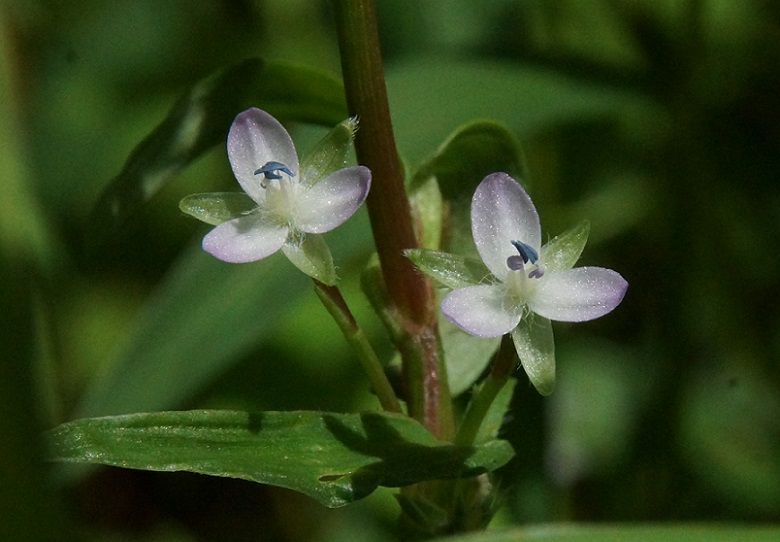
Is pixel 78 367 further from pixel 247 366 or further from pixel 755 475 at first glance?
pixel 755 475

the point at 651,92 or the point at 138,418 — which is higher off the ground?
the point at 651,92

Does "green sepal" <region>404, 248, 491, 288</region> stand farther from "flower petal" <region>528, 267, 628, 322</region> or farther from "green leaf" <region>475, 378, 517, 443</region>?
"green leaf" <region>475, 378, 517, 443</region>

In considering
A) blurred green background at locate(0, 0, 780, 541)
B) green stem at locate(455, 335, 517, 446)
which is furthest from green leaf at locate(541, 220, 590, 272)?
blurred green background at locate(0, 0, 780, 541)

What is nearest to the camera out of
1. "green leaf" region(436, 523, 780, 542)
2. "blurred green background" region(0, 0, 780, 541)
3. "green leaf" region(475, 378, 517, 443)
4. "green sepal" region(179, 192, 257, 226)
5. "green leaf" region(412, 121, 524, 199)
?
"green leaf" region(436, 523, 780, 542)

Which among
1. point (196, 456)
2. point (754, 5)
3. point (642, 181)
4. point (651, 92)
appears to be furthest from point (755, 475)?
point (196, 456)

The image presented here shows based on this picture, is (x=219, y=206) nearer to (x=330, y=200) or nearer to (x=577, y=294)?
(x=330, y=200)

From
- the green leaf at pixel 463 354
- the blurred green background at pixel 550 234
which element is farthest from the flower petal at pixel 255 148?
the blurred green background at pixel 550 234
